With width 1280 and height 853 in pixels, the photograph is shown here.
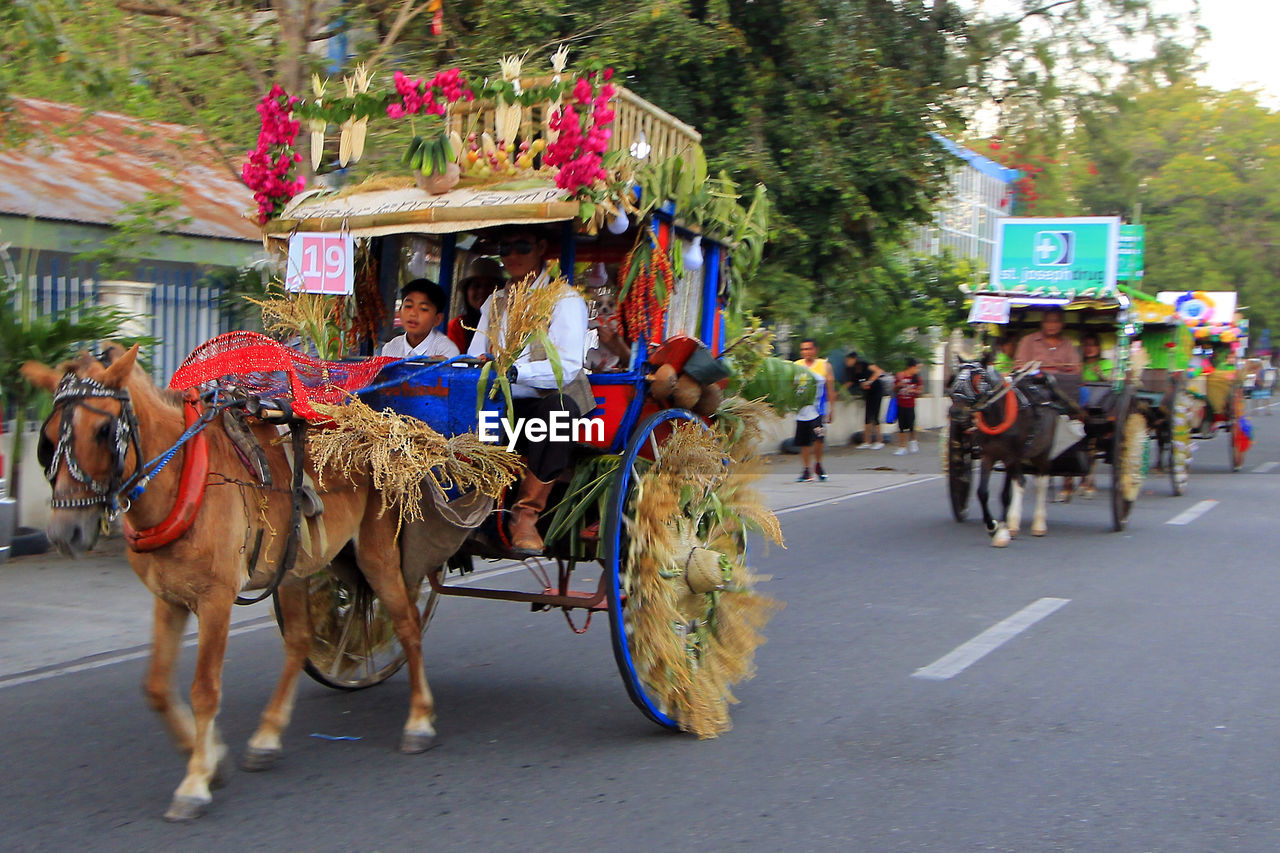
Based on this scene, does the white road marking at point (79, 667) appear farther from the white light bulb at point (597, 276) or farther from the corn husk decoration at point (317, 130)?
the white light bulb at point (597, 276)

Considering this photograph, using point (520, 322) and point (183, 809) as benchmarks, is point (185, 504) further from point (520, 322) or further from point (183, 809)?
point (520, 322)

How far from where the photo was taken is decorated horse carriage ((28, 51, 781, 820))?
174 inches

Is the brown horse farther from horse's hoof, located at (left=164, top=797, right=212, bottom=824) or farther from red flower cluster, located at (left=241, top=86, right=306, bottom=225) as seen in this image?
red flower cluster, located at (left=241, top=86, right=306, bottom=225)

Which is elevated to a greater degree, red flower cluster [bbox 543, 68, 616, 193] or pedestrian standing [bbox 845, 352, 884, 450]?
red flower cluster [bbox 543, 68, 616, 193]

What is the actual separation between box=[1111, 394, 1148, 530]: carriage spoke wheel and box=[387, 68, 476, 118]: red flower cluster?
8339mm

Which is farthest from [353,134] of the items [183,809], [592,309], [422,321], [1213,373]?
[1213,373]

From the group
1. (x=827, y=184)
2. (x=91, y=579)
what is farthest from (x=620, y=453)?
(x=827, y=184)

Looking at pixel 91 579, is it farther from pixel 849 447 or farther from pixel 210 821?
pixel 849 447

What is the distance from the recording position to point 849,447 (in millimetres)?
23062

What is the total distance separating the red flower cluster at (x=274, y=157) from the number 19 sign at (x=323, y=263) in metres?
0.49

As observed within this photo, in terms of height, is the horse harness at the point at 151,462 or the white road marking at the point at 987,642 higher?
the horse harness at the point at 151,462

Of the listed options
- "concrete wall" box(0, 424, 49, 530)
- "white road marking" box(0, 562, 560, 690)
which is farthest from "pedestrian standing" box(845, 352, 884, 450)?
"white road marking" box(0, 562, 560, 690)

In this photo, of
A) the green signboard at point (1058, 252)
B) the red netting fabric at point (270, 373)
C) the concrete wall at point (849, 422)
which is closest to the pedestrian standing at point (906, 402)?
the concrete wall at point (849, 422)

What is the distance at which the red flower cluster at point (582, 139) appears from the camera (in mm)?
4902
